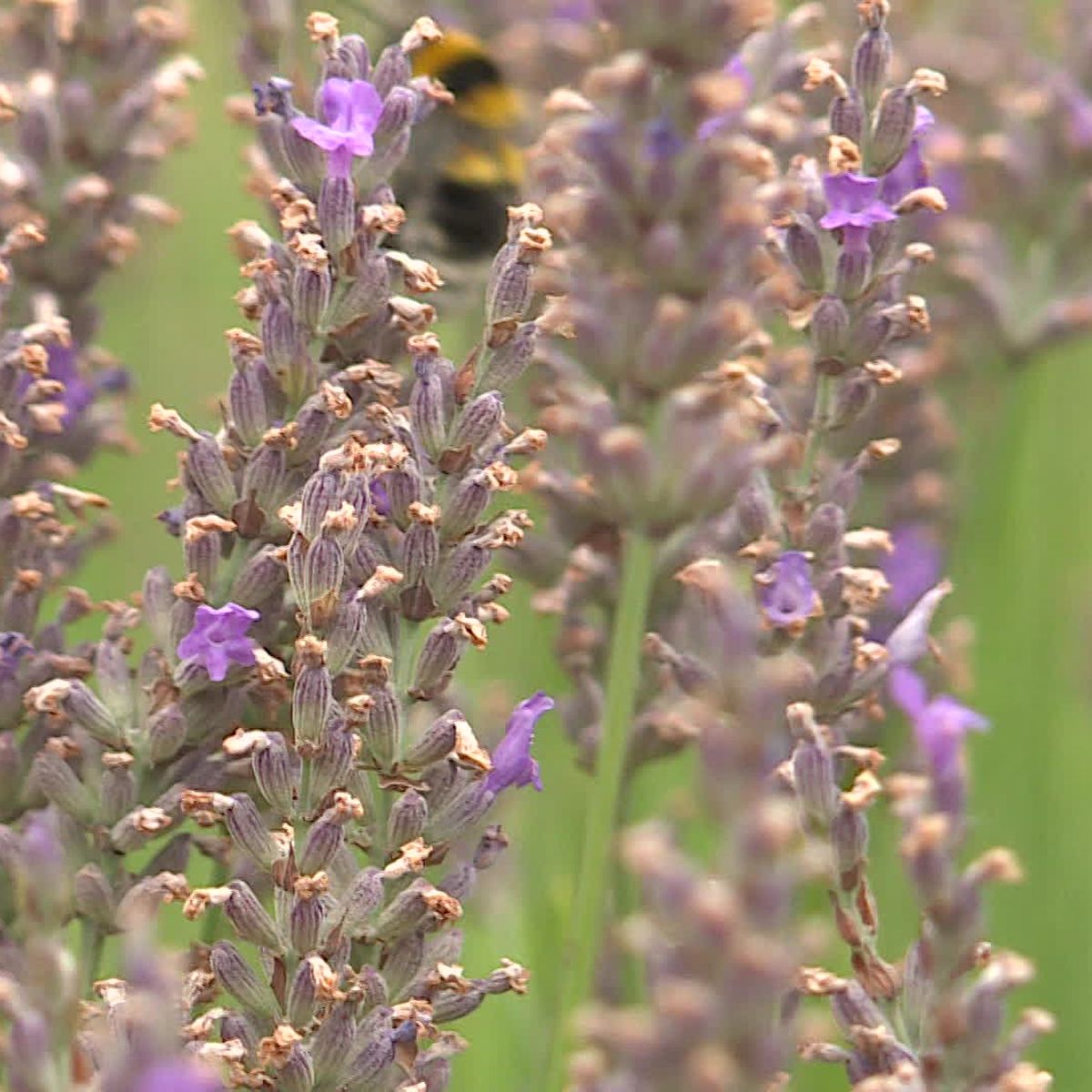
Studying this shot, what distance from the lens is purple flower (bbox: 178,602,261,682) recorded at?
897mm

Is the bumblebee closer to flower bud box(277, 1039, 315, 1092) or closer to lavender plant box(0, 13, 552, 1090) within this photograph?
lavender plant box(0, 13, 552, 1090)

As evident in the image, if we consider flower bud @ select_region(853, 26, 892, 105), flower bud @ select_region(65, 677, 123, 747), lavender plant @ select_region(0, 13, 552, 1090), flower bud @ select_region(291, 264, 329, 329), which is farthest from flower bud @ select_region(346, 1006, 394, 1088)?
flower bud @ select_region(853, 26, 892, 105)

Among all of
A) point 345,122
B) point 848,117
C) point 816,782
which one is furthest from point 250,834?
point 848,117

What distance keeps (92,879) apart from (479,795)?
184mm

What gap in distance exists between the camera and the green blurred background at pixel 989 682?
1.48 m

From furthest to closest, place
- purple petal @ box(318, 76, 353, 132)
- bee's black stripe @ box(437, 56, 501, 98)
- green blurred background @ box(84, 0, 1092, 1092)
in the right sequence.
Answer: bee's black stripe @ box(437, 56, 501, 98)
green blurred background @ box(84, 0, 1092, 1092)
purple petal @ box(318, 76, 353, 132)

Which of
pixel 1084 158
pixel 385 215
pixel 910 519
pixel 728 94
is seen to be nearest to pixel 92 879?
pixel 385 215

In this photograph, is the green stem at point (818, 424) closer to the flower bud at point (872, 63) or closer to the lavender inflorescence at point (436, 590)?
the lavender inflorescence at point (436, 590)

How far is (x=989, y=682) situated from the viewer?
6.50 ft

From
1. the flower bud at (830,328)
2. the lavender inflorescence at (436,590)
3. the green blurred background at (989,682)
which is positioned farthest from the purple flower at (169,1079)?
the green blurred background at (989,682)

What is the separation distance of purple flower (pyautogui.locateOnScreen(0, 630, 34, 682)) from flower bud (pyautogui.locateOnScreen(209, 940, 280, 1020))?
22 centimetres

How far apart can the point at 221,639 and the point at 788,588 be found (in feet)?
0.91

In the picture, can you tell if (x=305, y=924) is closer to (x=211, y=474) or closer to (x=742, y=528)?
(x=211, y=474)

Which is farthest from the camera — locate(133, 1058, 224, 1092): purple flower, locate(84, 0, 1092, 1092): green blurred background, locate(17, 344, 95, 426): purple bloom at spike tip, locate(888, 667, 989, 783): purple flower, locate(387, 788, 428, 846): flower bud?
locate(84, 0, 1092, 1092): green blurred background
